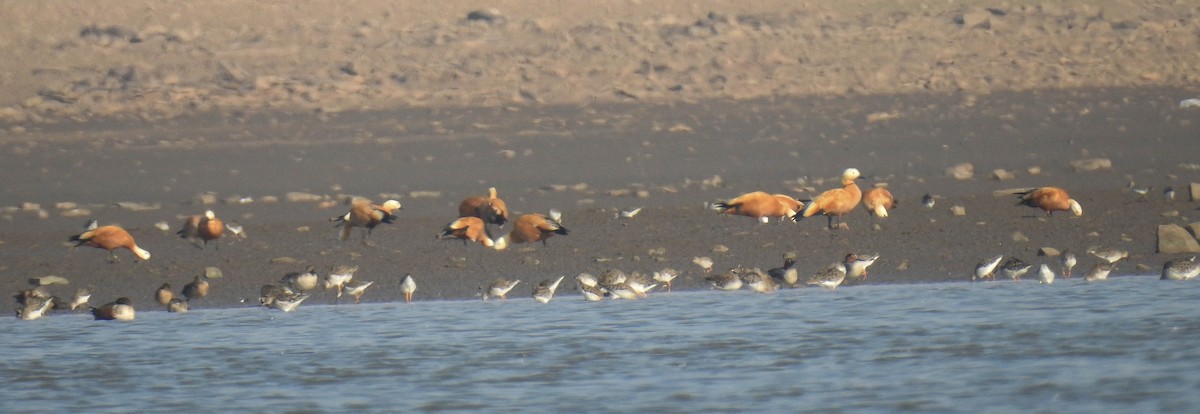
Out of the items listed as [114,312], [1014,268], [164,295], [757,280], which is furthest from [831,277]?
[114,312]

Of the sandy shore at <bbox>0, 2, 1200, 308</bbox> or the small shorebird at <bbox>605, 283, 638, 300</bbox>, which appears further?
the sandy shore at <bbox>0, 2, 1200, 308</bbox>

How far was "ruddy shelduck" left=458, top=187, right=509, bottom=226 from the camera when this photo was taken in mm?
13859

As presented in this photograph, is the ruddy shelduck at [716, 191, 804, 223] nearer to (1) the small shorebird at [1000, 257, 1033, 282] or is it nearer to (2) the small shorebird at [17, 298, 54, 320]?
(1) the small shorebird at [1000, 257, 1033, 282]

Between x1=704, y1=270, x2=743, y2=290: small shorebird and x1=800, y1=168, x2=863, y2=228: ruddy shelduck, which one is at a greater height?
x1=800, y1=168, x2=863, y2=228: ruddy shelduck

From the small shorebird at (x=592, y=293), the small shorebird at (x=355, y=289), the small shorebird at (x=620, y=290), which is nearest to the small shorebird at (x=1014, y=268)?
the small shorebird at (x=620, y=290)

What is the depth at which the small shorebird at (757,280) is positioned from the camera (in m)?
11.4

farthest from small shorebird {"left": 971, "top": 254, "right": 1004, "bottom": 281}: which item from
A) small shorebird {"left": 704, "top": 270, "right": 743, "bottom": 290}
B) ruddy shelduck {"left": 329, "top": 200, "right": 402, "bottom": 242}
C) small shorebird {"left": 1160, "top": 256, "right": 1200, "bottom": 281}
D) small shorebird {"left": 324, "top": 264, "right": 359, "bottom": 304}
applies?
ruddy shelduck {"left": 329, "top": 200, "right": 402, "bottom": 242}

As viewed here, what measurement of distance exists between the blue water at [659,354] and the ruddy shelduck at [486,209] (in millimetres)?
2192

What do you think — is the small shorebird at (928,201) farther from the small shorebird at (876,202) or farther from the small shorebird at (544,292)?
the small shorebird at (544,292)

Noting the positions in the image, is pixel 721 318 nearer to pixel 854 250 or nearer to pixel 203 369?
pixel 854 250

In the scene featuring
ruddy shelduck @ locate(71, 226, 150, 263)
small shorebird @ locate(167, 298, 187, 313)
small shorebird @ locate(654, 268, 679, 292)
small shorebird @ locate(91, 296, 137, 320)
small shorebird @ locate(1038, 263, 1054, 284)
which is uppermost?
ruddy shelduck @ locate(71, 226, 150, 263)

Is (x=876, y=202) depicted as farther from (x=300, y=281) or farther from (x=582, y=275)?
(x=300, y=281)

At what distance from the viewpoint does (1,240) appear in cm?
1405

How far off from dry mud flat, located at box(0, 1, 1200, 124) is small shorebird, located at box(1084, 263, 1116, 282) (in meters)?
8.52
